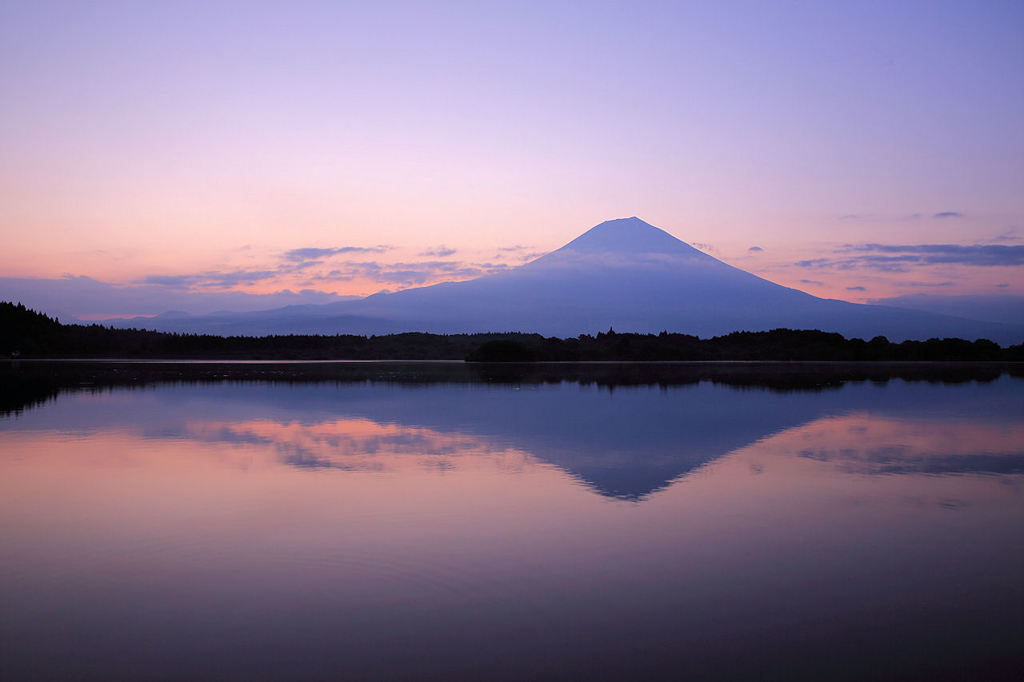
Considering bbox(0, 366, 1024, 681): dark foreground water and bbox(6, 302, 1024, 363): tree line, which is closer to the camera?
bbox(0, 366, 1024, 681): dark foreground water

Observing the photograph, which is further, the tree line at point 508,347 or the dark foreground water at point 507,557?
the tree line at point 508,347

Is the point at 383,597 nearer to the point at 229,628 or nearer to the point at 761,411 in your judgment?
the point at 229,628

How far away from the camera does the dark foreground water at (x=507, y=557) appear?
Result: 421 cm

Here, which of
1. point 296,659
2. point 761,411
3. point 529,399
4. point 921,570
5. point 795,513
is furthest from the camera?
point 529,399

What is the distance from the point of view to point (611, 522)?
23.5 ft

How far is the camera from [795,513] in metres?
7.71

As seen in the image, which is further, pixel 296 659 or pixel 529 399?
pixel 529 399

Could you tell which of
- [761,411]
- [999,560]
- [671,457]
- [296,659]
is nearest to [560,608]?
[296,659]

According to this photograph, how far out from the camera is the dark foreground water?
4.21m

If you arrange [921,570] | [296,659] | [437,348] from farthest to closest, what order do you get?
1. [437,348]
2. [921,570]
3. [296,659]

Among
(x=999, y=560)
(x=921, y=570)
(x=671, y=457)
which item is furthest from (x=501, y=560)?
(x=671, y=457)

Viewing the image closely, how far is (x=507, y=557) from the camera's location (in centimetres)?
604

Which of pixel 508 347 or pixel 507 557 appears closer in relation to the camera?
pixel 507 557

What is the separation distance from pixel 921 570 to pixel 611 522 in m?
2.55
